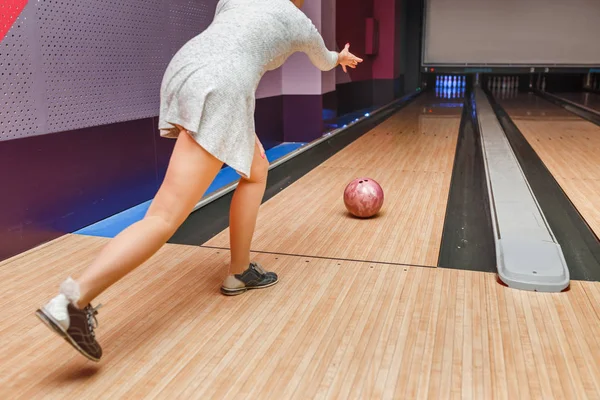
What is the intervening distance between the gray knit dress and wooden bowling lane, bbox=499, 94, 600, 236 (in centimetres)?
145

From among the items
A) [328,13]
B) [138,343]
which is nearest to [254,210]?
[138,343]

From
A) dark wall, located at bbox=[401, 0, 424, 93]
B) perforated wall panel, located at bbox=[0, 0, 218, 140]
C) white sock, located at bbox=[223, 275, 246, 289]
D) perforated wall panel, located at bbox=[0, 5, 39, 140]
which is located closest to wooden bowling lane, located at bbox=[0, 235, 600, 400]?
white sock, located at bbox=[223, 275, 246, 289]

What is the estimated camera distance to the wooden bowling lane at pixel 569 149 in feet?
8.31

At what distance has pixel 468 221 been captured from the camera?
225 cm

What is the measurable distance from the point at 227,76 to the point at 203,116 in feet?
0.35

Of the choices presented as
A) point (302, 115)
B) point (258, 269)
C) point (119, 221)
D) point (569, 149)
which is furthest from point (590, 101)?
point (258, 269)

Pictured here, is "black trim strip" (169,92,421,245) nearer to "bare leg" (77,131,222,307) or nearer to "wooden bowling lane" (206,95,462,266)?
"wooden bowling lane" (206,95,462,266)

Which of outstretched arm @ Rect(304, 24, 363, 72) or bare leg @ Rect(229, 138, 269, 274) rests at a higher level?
outstretched arm @ Rect(304, 24, 363, 72)

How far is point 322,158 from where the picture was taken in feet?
11.9

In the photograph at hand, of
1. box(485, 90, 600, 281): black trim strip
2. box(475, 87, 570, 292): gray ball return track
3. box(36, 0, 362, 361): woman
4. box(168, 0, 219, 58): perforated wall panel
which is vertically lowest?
box(485, 90, 600, 281): black trim strip

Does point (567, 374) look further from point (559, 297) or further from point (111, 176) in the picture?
point (111, 176)

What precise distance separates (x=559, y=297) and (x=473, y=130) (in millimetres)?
3617

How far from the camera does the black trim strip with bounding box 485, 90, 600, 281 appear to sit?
1755 millimetres

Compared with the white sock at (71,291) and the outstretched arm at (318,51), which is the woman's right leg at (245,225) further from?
the white sock at (71,291)
